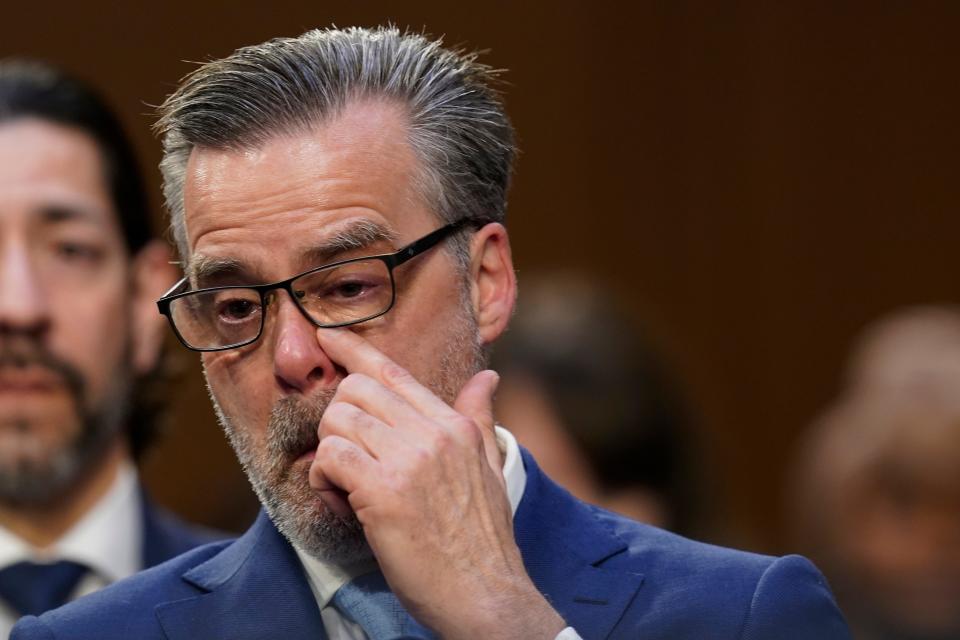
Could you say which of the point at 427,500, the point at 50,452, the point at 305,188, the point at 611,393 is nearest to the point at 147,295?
the point at 50,452

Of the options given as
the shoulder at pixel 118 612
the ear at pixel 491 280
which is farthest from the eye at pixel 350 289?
the shoulder at pixel 118 612

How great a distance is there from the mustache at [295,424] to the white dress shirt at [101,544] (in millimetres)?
1091

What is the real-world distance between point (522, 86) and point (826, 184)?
1.36 m

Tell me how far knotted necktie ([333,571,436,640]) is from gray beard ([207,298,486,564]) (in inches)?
1.6

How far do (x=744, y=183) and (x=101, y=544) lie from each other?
425cm

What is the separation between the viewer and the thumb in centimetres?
230

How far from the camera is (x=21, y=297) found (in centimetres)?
330

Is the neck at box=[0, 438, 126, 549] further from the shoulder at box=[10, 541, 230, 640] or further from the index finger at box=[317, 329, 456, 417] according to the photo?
the index finger at box=[317, 329, 456, 417]

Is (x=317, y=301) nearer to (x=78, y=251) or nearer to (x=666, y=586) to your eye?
(x=666, y=586)

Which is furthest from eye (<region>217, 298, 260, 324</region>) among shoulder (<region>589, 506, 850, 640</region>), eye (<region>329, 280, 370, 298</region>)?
shoulder (<region>589, 506, 850, 640</region>)

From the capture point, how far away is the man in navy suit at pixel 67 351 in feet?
10.8

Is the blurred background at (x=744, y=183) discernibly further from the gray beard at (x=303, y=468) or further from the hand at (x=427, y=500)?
the hand at (x=427, y=500)

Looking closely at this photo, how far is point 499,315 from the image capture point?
101 inches

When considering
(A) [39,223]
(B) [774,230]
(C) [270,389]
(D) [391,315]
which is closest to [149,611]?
(C) [270,389]
